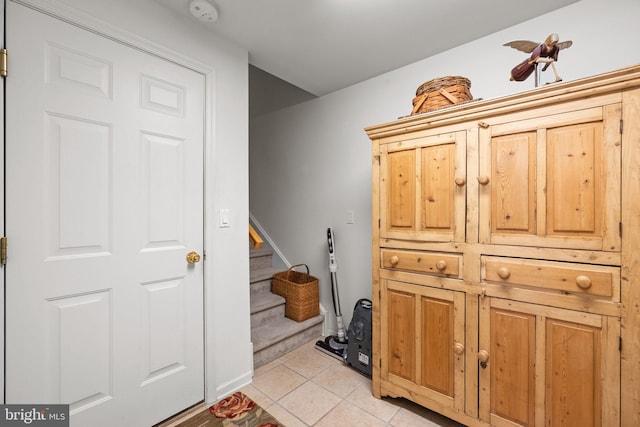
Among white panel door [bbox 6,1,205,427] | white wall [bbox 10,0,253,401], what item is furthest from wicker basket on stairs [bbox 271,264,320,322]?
white panel door [bbox 6,1,205,427]

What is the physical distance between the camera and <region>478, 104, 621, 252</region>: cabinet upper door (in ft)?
3.63

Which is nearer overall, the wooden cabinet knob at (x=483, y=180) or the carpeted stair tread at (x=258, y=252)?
the wooden cabinet knob at (x=483, y=180)

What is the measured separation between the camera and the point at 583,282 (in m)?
1.13

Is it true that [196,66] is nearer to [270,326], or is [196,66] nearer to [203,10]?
[203,10]

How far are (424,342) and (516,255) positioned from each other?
0.69 meters

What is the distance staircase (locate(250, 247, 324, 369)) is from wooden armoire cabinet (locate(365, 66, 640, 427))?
0.92m

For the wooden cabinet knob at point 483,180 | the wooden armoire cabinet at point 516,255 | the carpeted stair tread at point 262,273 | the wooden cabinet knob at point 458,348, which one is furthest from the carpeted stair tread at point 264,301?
the wooden cabinet knob at point 483,180

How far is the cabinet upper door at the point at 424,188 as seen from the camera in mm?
1445

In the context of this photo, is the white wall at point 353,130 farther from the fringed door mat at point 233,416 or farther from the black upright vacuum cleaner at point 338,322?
the fringed door mat at point 233,416

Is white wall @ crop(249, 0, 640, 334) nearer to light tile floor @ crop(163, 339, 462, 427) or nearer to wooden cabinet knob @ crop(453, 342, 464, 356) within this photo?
light tile floor @ crop(163, 339, 462, 427)

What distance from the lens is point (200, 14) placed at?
1551 mm

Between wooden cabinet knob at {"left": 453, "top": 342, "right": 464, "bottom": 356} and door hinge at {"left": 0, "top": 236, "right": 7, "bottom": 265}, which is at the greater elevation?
door hinge at {"left": 0, "top": 236, "right": 7, "bottom": 265}

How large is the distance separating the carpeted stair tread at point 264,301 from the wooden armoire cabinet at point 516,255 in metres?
1.15

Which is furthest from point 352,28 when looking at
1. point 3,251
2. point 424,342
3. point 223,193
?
point 3,251
